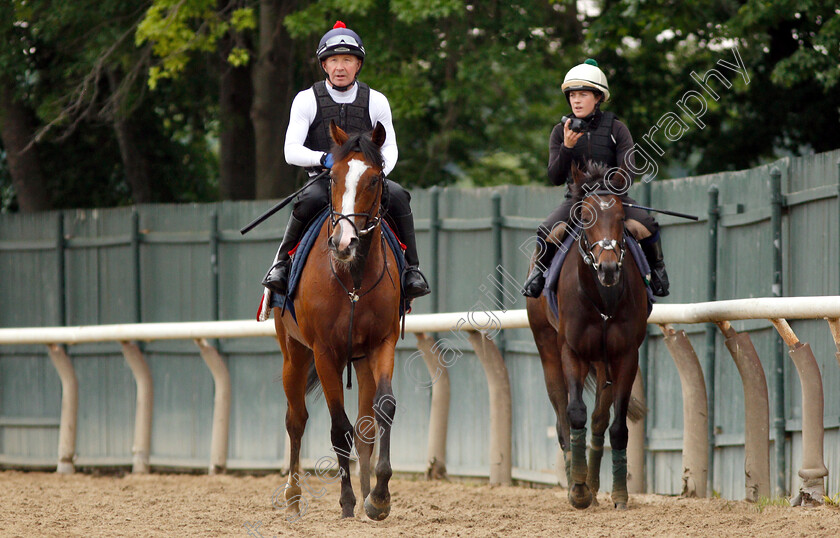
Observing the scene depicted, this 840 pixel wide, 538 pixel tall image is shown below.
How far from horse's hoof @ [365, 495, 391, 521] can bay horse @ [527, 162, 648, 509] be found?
1479mm

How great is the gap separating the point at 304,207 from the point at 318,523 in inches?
86.7

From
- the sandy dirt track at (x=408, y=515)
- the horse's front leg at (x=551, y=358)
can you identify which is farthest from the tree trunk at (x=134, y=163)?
the horse's front leg at (x=551, y=358)

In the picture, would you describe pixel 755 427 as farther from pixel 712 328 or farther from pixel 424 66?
pixel 424 66

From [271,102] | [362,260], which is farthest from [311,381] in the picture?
[271,102]

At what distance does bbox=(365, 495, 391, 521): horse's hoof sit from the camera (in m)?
8.17

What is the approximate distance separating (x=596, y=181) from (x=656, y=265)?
0.92 m

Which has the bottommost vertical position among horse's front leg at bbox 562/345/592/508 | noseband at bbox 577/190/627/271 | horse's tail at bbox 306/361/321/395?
horse's front leg at bbox 562/345/592/508

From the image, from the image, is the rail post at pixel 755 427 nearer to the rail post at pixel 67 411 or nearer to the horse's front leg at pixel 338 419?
the horse's front leg at pixel 338 419

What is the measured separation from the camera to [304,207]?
8891mm

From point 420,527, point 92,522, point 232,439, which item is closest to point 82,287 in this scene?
point 232,439

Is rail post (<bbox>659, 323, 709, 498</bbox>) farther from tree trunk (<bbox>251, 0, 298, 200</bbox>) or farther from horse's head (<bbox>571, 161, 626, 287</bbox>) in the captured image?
tree trunk (<bbox>251, 0, 298, 200</bbox>)

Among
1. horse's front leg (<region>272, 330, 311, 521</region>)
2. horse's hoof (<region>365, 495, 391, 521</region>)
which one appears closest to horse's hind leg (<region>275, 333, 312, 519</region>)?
horse's front leg (<region>272, 330, 311, 521</region>)

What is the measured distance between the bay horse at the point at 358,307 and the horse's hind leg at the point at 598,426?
1.71 meters

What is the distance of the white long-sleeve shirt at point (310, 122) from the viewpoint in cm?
866
